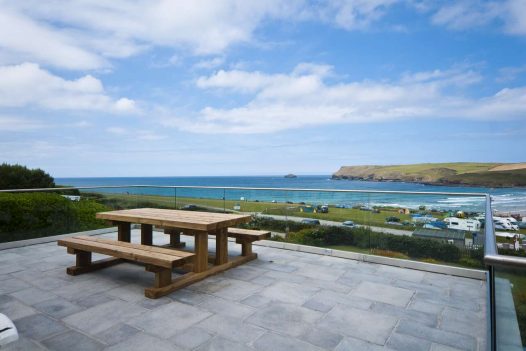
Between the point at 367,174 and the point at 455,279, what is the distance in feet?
260

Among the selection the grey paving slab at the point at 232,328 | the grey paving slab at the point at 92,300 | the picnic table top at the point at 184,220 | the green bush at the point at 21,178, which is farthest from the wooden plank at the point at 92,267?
the green bush at the point at 21,178

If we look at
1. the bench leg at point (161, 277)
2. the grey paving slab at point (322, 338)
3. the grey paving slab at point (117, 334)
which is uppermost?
the bench leg at point (161, 277)

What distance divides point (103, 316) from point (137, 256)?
27.8 inches

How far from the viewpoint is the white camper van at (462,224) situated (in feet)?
14.1

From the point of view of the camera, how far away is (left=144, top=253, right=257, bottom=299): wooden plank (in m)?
3.46

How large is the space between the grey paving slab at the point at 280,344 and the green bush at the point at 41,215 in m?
5.67

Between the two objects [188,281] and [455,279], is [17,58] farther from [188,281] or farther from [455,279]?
[455,279]

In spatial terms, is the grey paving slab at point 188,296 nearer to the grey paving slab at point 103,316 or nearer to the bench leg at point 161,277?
the bench leg at point 161,277

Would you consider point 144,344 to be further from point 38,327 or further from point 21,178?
point 21,178

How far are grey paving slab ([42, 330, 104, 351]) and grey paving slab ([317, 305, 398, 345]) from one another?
6.11 feet

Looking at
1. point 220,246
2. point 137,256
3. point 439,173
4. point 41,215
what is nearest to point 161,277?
point 137,256

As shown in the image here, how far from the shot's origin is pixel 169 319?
2.92 meters

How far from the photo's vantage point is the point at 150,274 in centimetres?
435

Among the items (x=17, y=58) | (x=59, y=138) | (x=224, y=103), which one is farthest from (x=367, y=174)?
(x=17, y=58)
